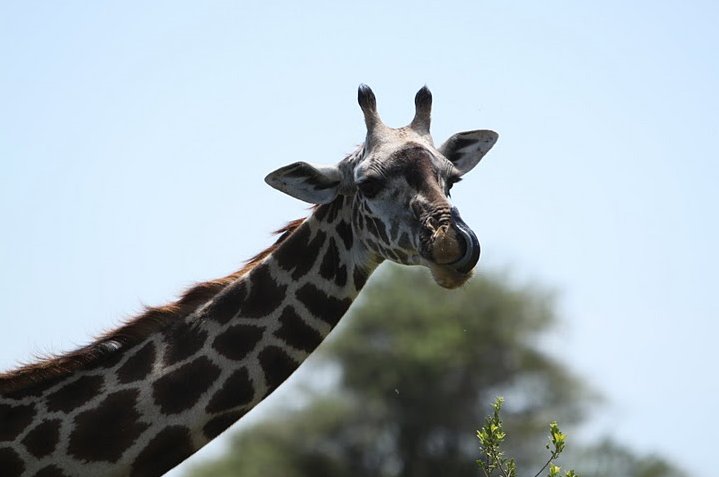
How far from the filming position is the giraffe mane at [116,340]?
9.74 meters

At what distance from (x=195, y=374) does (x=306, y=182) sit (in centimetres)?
156

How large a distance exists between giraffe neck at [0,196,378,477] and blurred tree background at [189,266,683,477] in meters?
23.9

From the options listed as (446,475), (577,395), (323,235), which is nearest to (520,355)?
(577,395)

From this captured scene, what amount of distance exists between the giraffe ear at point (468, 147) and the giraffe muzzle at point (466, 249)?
5.28ft

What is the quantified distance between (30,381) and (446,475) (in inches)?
1011

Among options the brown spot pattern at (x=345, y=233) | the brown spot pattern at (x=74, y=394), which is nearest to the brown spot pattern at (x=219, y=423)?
the brown spot pattern at (x=74, y=394)

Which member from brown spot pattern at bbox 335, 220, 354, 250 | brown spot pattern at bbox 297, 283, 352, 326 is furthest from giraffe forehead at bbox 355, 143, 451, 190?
brown spot pattern at bbox 297, 283, 352, 326

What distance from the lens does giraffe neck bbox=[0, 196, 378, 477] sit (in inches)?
373

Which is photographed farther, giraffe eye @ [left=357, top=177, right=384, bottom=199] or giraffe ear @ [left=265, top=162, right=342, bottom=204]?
giraffe ear @ [left=265, top=162, right=342, bottom=204]

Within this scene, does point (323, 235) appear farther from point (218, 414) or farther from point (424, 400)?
point (424, 400)

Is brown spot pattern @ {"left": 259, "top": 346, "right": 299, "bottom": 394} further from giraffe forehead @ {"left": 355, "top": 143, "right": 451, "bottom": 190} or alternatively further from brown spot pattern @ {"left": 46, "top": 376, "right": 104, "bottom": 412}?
giraffe forehead @ {"left": 355, "top": 143, "right": 451, "bottom": 190}

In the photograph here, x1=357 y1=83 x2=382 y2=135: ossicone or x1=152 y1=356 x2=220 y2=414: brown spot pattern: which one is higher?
x1=357 y1=83 x2=382 y2=135: ossicone

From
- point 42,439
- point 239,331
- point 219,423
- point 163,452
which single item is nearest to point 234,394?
point 219,423

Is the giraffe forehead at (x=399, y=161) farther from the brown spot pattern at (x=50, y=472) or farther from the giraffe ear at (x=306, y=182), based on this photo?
the brown spot pattern at (x=50, y=472)
